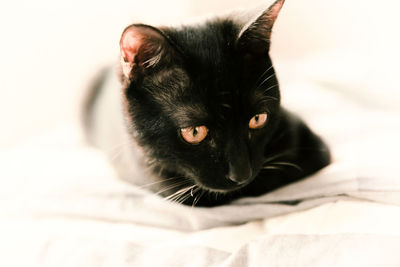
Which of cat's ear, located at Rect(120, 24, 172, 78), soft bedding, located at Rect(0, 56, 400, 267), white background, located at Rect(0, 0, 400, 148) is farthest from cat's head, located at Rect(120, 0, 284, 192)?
white background, located at Rect(0, 0, 400, 148)

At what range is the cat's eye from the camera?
785 millimetres

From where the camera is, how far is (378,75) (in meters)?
1.26

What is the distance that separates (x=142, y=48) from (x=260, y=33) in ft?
0.77

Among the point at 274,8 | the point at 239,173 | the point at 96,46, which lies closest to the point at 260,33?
the point at 274,8

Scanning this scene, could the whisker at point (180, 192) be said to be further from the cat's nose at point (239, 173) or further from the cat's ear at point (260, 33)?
the cat's ear at point (260, 33)

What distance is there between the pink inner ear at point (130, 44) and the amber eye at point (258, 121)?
10.7 inches

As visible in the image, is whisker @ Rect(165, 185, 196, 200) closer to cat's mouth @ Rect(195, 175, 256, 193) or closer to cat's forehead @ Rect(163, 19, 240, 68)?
cat's mouth @ Rect(195, 175, 256, 193)

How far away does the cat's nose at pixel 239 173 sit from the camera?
0.78 m

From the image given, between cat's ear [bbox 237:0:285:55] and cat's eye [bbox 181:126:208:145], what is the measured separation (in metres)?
0.18

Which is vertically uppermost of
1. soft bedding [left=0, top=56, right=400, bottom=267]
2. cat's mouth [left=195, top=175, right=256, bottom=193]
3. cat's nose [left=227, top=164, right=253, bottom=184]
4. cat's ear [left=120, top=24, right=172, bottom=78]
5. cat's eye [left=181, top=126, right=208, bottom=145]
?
cat's ear [left=120, top=24, right=172, bottom=78]

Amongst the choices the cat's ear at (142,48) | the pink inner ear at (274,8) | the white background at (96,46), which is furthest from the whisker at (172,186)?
the white background at (96,46)

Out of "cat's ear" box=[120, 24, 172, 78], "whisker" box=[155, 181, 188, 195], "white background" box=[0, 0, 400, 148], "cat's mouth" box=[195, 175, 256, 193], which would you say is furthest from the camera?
"white background" box=[0, 0, 400, 148]

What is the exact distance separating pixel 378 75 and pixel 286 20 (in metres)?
0.47

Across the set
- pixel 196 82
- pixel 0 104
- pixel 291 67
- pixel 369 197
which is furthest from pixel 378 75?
pixel 0 104
